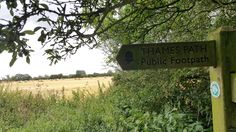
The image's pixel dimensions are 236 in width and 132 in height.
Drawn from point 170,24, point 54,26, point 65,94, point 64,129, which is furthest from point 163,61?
point 65,94

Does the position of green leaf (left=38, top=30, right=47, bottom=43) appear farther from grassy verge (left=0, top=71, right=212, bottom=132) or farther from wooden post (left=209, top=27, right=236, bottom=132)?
grassy verge (left=0, top=71, right=212, bottom=132)

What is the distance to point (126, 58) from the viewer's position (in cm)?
307

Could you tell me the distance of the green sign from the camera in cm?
308

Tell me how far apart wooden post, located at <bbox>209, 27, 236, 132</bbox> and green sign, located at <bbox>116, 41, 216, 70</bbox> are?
64mm

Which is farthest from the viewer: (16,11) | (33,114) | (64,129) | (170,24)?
(33,114)

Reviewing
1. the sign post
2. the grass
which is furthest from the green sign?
the grass

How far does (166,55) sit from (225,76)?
15.7 inches

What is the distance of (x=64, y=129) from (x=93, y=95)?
439cm

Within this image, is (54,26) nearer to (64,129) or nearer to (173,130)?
(173,130)

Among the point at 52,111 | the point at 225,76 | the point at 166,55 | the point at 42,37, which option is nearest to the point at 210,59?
the point at 225,76

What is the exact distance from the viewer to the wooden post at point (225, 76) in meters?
3.05

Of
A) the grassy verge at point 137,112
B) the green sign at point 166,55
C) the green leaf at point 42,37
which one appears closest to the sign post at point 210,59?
the green sign at point 166,55

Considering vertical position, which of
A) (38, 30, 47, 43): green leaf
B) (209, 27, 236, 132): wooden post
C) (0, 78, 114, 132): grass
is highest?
(38, 30, 47, 43): green leaf

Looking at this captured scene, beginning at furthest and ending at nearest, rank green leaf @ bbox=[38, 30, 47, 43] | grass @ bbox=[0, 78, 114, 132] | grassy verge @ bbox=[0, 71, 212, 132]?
grass @ bbox=[0, 78, 114, 132]
grassy verge @ bbox=[0, 71, 212, 132]
green leaf @ bbox=[38, 30, 47, 43]
